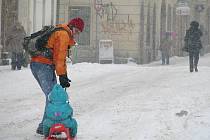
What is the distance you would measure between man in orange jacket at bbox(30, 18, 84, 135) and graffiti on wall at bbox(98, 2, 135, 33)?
66.7 feet

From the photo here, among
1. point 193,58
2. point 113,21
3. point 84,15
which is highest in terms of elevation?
point 84,15

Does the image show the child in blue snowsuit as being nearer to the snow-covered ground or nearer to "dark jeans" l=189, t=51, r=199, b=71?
the snow-covered ground

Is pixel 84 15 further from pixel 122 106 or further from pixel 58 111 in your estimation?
pixel 58 111

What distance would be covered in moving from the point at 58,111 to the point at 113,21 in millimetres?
21061

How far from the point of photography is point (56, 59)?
7336mm

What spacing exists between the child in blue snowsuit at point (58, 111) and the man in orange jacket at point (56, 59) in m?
0.17

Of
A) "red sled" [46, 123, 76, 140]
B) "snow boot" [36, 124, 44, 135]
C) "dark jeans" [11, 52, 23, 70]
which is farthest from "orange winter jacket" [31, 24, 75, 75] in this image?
"dark jeans" [11, 52, 23, 70]

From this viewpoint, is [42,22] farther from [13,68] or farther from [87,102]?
[87,102]

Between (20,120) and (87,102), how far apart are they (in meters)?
2.33

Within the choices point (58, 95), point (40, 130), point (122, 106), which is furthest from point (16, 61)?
point (58, 95)

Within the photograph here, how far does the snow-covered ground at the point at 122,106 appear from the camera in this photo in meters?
8.36

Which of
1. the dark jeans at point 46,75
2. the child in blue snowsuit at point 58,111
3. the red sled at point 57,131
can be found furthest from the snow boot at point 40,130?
the red sled at point 57,131

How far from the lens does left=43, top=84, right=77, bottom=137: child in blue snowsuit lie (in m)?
7.34

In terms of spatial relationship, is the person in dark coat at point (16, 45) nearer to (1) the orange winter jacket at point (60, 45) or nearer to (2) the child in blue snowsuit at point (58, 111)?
(1) the orange winter jacket at point (60, 45)
